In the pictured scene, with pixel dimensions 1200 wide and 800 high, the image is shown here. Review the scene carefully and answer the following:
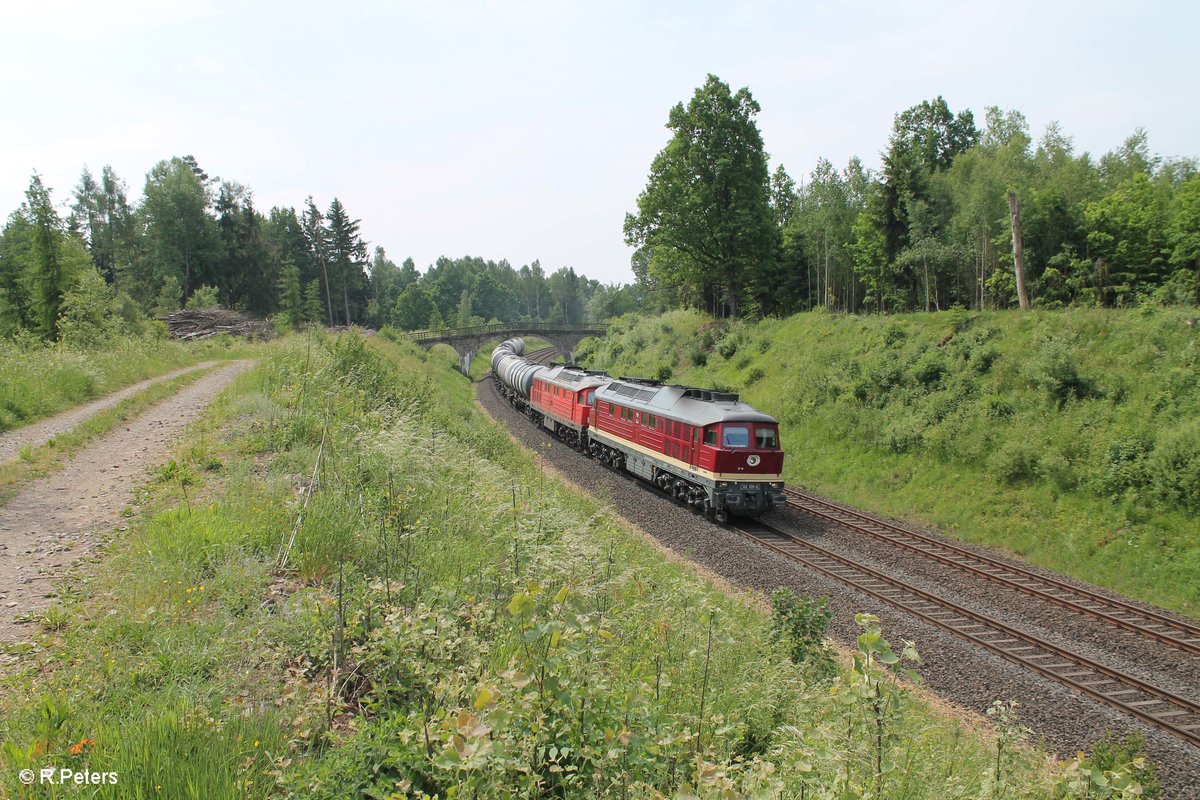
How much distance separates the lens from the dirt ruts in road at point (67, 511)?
5.96 meters

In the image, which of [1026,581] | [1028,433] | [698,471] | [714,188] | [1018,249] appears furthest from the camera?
[714,188]

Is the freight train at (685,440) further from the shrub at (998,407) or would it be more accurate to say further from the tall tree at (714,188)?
the tall tree at (714,188)

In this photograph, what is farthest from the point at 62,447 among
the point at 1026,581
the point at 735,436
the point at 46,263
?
the point at 46,263

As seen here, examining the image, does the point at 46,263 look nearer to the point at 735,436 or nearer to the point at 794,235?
the point at 735,436

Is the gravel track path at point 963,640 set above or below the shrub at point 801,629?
below

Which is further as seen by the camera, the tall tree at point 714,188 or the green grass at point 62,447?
the tall tree at point 714,188

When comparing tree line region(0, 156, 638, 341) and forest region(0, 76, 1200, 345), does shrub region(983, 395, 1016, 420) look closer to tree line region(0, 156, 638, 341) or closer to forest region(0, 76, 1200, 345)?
forest region(0, 76, 1200, 345)

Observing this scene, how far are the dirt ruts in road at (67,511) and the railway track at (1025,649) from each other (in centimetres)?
1272

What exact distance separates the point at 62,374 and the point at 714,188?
32819 mm

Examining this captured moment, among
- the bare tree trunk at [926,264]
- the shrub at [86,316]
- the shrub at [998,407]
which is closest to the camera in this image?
the shrub at [998,407]

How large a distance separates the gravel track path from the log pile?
34882mm

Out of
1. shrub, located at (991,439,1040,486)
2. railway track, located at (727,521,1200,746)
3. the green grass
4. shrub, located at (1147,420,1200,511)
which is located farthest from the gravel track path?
the green grass

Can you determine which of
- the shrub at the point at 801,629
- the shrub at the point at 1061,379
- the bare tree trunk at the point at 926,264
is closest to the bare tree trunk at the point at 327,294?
the bare tree trunk at the point at 926,264

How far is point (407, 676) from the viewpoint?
4.63 meters
